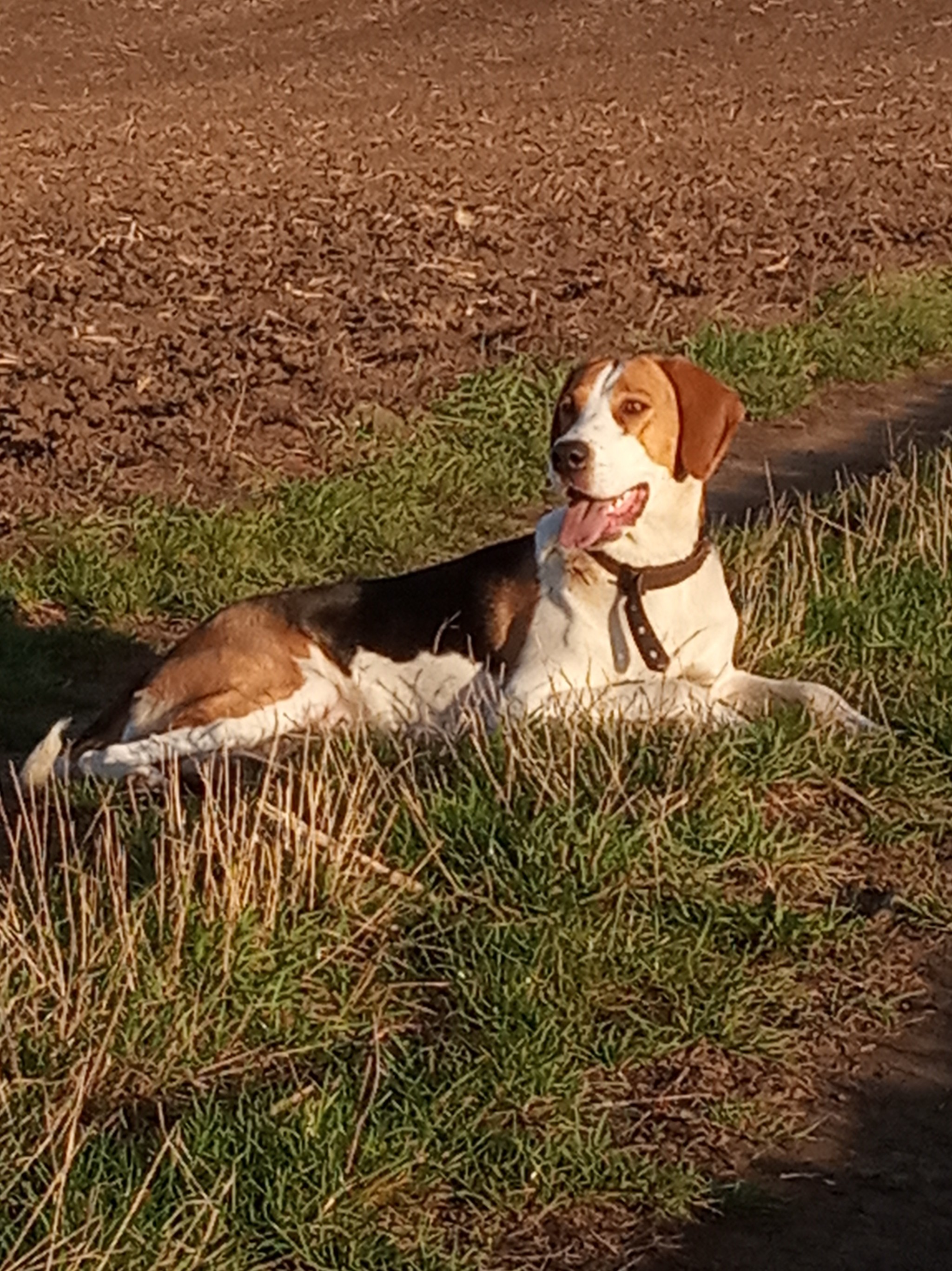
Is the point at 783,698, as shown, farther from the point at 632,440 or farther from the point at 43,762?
the point at 43,762

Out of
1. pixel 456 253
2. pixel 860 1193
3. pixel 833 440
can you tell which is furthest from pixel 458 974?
pixel 456 253

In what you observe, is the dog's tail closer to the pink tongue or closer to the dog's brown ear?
the pink tongue

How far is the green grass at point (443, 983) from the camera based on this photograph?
164 inches

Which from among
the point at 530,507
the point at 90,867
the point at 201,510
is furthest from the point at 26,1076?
the point at 530,507

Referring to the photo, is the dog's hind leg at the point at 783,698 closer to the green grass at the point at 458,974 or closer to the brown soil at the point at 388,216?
the green grass at the point at 458,974

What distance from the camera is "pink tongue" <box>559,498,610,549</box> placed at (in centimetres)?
655

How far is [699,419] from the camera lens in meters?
6.55

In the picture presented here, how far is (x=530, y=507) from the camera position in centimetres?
1030

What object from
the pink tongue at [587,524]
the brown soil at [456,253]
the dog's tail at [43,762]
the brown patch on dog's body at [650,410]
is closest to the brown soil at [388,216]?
the brown soil at [456,253]

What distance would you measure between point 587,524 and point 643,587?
28 cm

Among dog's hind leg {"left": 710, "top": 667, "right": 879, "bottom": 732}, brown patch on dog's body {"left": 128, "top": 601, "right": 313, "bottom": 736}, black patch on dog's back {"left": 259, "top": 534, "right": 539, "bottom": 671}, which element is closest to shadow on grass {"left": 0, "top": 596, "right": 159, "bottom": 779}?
brown patch on dog's body {"left": 128, "top": 601, "right": 313, "bottom": 736}

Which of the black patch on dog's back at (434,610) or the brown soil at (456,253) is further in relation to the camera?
the black patch on dog's back at (434,610)

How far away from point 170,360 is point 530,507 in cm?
232

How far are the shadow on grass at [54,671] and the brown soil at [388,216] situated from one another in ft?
3.36
